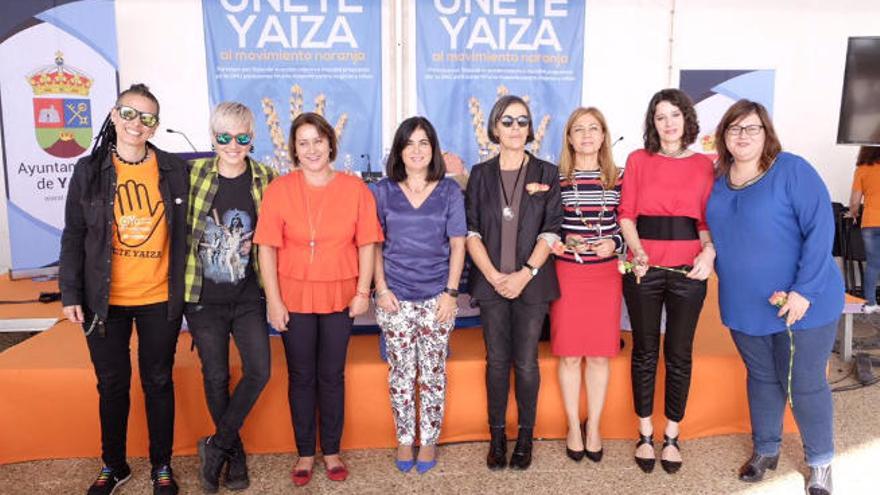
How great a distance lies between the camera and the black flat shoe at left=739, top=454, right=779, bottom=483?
2.40 meters

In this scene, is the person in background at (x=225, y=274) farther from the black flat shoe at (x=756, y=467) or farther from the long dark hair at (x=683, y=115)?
the black flat shoe at (x=756, y=467)

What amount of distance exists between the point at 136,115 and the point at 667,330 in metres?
2.14

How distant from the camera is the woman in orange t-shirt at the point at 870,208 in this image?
4438mm

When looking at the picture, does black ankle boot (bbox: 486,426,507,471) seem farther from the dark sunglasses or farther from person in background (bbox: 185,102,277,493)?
the dark sunglasses

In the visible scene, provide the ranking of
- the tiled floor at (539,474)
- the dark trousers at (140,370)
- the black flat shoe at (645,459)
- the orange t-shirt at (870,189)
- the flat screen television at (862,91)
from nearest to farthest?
the dark trousers at (140,370), the tiled floor at (539,474), the black flat shoe at (645,459), the flat screen television at (862,91), the orange t-shirt at (870,189)

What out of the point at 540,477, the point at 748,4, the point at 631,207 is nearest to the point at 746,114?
the point at 631,207

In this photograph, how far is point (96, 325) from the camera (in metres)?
2.05

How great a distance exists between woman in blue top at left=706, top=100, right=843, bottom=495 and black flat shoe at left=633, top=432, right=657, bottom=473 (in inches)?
21.1

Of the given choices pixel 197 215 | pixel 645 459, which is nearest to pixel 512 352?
pixel 645 459

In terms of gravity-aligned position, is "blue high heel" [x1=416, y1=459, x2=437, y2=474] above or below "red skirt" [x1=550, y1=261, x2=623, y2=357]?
below

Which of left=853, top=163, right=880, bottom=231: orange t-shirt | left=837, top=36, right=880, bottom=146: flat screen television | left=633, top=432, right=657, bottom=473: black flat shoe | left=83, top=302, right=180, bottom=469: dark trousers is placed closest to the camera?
left=83, top=302, right=180, bottom=469: dark trousers

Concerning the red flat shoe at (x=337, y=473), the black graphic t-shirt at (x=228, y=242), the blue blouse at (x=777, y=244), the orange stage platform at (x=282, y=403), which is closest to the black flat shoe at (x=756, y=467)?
the orange stage platform at (x=282, y=403)

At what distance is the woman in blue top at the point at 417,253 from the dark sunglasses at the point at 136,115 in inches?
33.0

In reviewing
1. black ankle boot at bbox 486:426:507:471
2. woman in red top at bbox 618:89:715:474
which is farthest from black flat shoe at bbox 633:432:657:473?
black ankle boot at bbox 486:426:507:471
